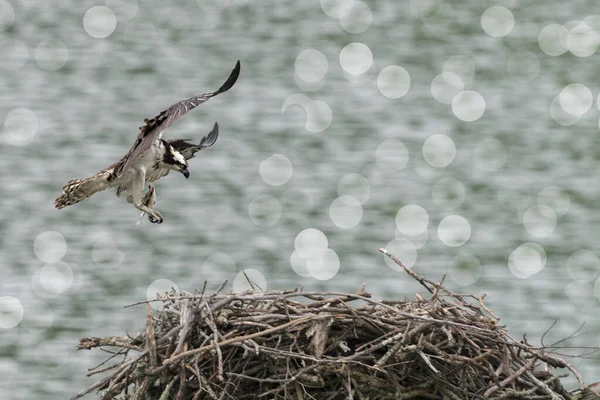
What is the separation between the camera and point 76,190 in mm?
4203

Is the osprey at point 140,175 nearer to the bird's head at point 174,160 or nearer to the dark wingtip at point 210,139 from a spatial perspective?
the bird's head at point 174,160

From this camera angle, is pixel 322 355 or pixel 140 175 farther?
pixel 140 175

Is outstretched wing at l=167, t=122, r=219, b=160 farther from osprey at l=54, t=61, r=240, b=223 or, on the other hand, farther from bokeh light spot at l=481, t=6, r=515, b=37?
bokeh light spot at l=481, t=6, r=515, b=37

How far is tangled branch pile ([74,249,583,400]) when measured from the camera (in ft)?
12.9

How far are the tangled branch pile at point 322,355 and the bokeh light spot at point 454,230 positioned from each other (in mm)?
4721

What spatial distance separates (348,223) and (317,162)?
0.95 metres

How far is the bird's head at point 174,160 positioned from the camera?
428 cm

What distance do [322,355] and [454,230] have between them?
16.8ft

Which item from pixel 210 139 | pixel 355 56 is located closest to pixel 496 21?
pixel 355 56

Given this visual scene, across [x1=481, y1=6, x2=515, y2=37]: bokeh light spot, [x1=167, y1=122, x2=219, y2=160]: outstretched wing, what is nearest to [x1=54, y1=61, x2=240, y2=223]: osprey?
[x1=167, y1=122, x2=219, y2=160]: outstretched wing

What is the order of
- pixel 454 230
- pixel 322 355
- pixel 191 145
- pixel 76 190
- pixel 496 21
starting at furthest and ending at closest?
pixel 496 21, pixel 454 230, pixel 191 145, pixel 76 190, pixel 322 355

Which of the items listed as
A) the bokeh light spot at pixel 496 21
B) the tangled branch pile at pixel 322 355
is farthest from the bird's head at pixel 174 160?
the bokeh light spot at pixel 496 21

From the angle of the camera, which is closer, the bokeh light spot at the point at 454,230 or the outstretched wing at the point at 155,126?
the outstretched wing at the point at 155,126

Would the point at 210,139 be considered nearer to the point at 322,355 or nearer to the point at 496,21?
the point at 322,355
